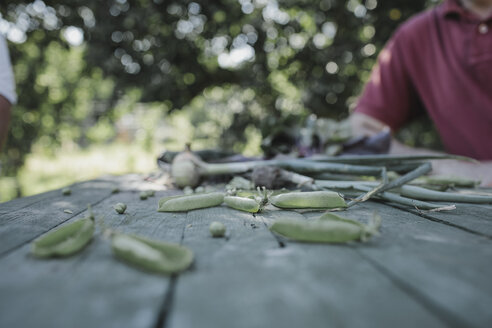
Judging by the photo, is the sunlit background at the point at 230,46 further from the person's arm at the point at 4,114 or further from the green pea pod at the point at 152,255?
the green pea pod at the point at 152,255

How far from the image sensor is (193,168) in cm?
165

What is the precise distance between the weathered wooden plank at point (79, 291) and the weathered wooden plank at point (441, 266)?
1.37 feet

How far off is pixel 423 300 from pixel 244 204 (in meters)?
0.65

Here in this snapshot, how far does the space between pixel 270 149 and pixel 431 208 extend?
3.51 feet

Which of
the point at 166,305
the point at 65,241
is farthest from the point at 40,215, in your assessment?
the point at 166,305

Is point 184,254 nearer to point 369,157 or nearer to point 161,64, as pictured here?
point 369,157

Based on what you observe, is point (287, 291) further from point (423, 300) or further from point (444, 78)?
point (444, 78)

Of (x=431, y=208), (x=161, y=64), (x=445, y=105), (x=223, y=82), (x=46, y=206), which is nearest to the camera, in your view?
(x=431, y=208)

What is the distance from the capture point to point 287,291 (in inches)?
20.6

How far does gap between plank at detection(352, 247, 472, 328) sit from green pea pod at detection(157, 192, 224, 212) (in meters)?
0.66

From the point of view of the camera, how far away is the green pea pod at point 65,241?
672 millimetres

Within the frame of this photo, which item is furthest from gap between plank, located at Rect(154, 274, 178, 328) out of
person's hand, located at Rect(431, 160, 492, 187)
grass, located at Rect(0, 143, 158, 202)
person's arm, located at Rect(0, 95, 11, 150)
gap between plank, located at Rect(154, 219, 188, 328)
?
grass, located at Rect(0, 143, 158, 202)

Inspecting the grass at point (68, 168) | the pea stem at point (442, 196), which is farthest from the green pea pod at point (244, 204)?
the grass at point (68, 168)

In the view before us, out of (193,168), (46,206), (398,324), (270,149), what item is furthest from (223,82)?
(398,324)
